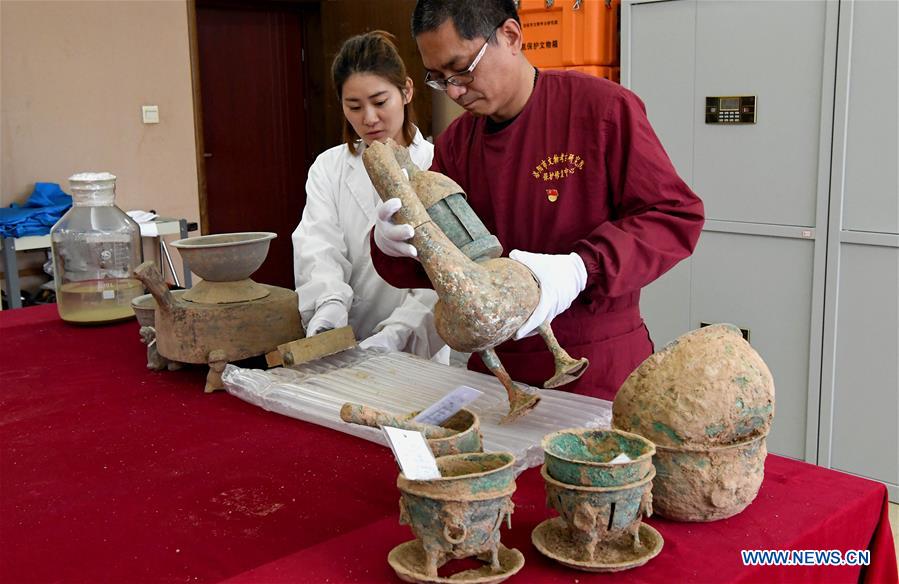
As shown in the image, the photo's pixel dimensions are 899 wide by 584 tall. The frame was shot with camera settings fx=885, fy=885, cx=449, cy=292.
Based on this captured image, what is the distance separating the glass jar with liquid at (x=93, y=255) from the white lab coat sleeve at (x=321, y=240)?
1.80 ft

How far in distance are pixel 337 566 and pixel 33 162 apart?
4.60 m

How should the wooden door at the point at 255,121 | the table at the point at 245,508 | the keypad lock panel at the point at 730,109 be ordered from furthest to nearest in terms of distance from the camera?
the wooden door at the point at 255,121 → the keypad lock panel at the point at 730,109 → the table at the point at 245,508

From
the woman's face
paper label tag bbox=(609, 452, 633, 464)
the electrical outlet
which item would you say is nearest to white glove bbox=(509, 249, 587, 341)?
paper label tag bbox=(609, 452, 633, 464)

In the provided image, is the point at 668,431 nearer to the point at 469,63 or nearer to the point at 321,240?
the point at 469,63

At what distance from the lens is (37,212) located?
4.44 metres

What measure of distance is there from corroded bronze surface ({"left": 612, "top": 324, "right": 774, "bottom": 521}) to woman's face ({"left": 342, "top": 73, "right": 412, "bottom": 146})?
1531mm

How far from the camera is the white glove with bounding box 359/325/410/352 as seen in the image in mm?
2400

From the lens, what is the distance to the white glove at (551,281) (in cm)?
→ 151

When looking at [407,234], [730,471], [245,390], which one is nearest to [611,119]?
[407,234]

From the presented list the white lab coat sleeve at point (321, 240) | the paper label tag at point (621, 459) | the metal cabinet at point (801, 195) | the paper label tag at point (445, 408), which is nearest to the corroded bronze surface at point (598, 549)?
the paper label tag at point (621, 459)

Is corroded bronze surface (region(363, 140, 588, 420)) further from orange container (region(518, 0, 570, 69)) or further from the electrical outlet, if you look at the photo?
the electrical outlet

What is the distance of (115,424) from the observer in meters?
1.85

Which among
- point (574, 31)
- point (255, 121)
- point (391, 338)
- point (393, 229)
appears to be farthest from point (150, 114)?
point (393, 229)

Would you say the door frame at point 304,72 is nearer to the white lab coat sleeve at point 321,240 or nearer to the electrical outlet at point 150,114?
the electrical outlet at point 150,114
